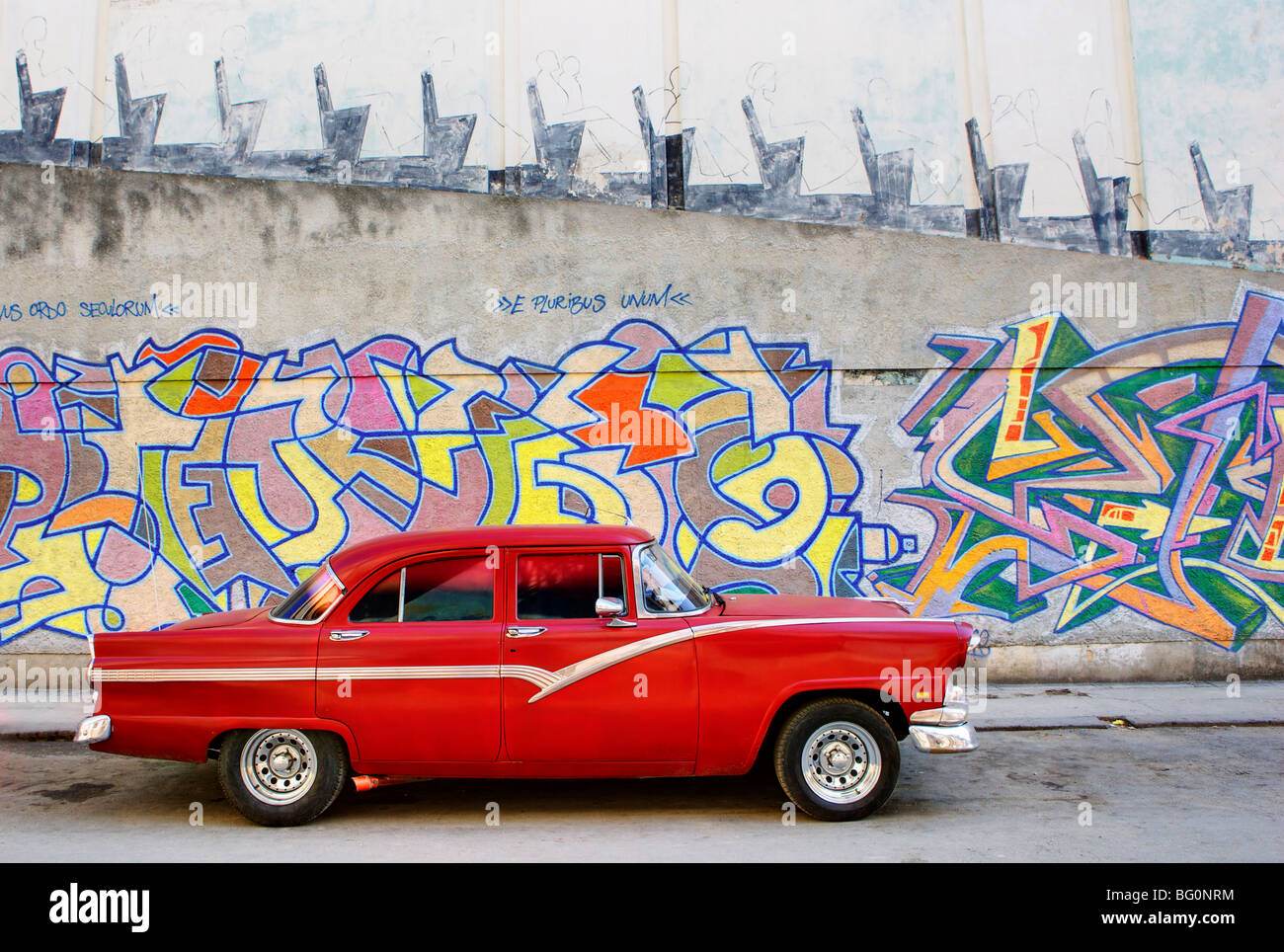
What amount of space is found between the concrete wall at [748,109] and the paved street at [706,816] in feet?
16.9

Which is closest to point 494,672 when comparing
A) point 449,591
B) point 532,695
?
point 532,695

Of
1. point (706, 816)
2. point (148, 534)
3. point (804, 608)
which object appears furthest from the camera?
Answer: point (148, 534)

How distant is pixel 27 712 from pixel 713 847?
6.37 meters

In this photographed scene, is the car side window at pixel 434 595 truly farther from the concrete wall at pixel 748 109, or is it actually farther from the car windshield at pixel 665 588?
the concrete wall at pixel 748 109

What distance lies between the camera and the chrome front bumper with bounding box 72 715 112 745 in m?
5.58

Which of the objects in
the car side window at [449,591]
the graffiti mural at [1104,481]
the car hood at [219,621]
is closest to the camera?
the car side window at [449,591]

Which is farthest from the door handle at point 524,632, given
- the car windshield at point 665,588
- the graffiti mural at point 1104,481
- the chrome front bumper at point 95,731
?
the graffiti mural at point 1104,481

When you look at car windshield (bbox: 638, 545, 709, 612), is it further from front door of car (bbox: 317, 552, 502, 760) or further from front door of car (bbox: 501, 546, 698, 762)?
front door of car (bbox: 317, 552, 502, 760)

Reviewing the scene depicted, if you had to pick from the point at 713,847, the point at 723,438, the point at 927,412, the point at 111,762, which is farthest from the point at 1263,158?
the point at 111,762

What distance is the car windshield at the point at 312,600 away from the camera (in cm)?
574

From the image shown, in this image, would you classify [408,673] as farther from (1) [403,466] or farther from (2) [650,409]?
(2) [650,409]

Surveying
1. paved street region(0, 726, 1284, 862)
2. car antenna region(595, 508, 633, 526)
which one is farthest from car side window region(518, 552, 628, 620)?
car antenna region(595, 508, 633, 526)

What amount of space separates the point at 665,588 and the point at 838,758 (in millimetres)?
1320

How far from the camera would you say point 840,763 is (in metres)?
5.57
